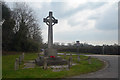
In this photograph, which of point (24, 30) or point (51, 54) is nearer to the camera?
point (51, 54)

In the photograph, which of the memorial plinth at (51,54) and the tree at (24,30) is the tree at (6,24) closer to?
the tree at (24,30)

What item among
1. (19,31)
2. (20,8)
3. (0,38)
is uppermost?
(20,8)

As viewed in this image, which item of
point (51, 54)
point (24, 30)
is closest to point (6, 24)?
point (24, 30)

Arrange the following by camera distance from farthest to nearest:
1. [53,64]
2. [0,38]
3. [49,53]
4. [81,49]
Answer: [81,49] < [0,38] < [49,53] < [53,64]

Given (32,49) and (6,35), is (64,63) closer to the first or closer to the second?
(6,35)

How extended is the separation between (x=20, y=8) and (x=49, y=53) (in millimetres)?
28065

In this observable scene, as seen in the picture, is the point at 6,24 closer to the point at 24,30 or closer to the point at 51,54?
the point at 24,30

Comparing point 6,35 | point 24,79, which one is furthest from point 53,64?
point 6,35

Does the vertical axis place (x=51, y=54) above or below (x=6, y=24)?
below

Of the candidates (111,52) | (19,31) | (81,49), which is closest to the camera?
(111,52)

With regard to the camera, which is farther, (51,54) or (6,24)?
(6,24)

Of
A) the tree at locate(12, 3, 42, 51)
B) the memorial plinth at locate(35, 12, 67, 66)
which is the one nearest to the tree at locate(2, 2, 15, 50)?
the tree at locate(12, 3, 42, 51)

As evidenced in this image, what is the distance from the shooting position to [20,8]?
36.9 metres

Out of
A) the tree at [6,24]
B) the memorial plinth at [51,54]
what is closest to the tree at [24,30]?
the tree at [6,24]
